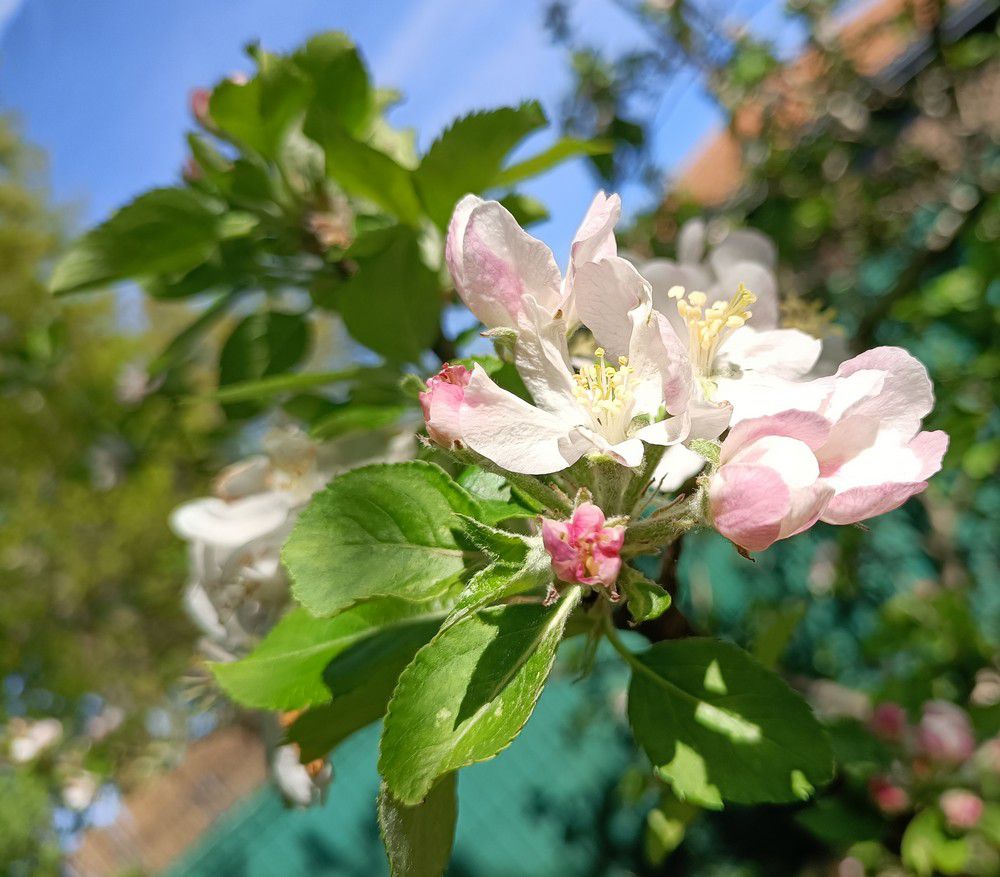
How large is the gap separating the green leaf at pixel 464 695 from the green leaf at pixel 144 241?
2.98 feet

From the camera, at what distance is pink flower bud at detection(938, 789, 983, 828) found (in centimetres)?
156

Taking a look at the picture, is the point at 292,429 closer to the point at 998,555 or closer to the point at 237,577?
the point at 237,577

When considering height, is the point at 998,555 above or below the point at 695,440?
below

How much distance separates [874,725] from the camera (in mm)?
1812

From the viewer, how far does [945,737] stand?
1682mm

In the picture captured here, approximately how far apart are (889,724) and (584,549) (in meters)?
1.52

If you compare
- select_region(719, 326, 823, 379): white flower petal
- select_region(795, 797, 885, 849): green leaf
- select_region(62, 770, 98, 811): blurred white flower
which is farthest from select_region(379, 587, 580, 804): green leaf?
select_region(62, 770, 98, 811): blurred white flower

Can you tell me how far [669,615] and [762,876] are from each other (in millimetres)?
4598

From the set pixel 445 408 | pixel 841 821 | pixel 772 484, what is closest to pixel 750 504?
pixel 772 484

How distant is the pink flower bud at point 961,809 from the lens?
1564mm

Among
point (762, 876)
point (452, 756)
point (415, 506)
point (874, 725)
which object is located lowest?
point (762, 876)

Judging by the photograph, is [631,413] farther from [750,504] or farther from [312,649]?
[312,649]

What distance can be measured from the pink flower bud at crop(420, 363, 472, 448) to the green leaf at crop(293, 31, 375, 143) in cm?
69

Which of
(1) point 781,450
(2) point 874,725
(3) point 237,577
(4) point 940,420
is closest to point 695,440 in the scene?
(1) point 781,450
